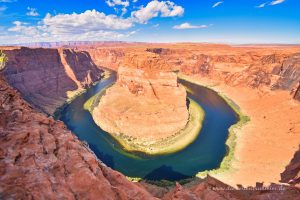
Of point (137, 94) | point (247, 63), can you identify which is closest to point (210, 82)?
point (247, 63)

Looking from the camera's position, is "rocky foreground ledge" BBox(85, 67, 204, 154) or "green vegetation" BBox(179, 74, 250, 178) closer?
"green vegetation" BBox(179, 74, 250, 178)

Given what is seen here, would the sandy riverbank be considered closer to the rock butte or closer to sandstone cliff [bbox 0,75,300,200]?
the rock butte

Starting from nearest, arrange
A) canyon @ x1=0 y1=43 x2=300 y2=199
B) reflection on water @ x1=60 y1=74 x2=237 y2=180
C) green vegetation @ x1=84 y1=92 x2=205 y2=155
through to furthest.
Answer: canyon @ x1=0 y1=43 x2=300 y2=199 → reflection on water @ x1=60 y1=74 x2=237 y2=180 → green vegetation @ x1=84 y1=92 x2=205 y2=155

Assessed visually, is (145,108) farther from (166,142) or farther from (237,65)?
(237,65)

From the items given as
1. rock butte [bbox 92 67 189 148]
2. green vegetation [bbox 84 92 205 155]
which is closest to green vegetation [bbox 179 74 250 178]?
green vegetation [bbox 84 92 205 155]

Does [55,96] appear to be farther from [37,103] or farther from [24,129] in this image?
[24,129]

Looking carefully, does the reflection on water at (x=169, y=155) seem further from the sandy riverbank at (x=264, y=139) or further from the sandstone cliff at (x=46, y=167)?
the sandstone cliff at (x=46, y=167)

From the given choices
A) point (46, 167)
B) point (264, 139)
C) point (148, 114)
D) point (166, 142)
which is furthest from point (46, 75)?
point (46, 167)
